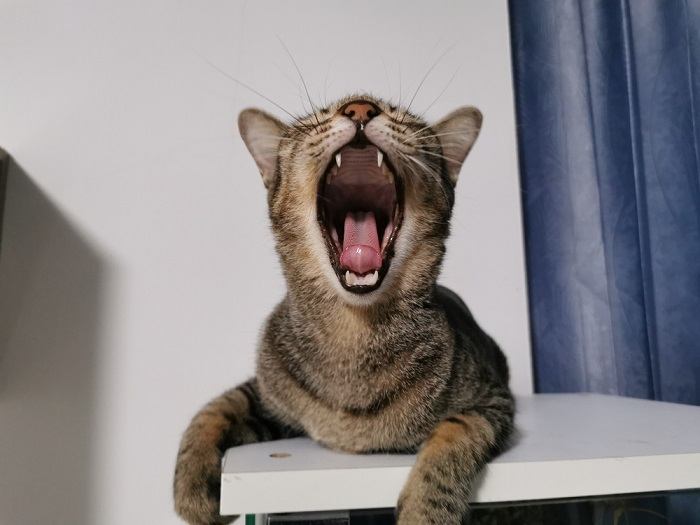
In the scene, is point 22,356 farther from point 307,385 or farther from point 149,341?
point 307,385

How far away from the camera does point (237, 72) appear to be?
52.7 inches

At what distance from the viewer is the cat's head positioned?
2.50ft

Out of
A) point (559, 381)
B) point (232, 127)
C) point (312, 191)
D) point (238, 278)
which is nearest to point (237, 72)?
point (232, 127)

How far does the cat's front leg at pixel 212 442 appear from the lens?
670mm

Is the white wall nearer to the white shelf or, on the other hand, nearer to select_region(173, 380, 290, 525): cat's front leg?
select_region(173, 380, 290, 525): cat's front leg

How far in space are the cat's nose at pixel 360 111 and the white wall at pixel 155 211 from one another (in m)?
0.59

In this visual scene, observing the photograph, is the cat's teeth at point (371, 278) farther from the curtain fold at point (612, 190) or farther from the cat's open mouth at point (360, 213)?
the curtain fold at point (612, 190)

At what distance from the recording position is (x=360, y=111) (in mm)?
768

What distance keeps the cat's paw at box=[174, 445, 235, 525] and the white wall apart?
1.88 ft

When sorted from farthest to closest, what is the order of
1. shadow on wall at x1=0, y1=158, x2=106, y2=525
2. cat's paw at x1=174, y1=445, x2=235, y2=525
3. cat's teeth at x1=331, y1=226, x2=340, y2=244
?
shadow on wall at x1=0, y1=158, x2=106, y2=525 → cat's teeth at x1=331, y1=226, x2=340, y2=244 → cat's paw at x1=174, y1=445, x2=235, y2=525

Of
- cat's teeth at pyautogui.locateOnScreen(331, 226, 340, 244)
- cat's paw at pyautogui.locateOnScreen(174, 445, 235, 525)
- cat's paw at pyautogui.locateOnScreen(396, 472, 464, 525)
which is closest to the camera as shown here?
cat's paw at pyautogui.locateOnScreen(396, 472, 464, 525)

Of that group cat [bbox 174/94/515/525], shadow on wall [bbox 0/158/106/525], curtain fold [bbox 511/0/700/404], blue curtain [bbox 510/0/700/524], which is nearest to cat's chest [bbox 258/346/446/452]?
cat [bbox 174/94/515/525]

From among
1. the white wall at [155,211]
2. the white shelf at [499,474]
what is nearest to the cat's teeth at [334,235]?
the white shelf at [499,474]

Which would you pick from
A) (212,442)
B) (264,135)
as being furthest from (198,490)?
(264,135)
